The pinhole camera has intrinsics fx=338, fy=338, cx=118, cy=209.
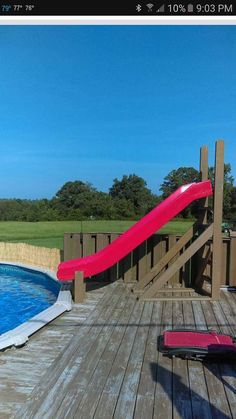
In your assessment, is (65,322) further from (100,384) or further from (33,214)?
(33,214)

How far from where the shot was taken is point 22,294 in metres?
8.42

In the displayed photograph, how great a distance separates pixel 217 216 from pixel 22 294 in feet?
18.3

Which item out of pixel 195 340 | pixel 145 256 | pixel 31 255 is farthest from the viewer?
pixel 31 255

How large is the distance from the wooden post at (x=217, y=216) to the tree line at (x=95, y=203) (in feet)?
48.5

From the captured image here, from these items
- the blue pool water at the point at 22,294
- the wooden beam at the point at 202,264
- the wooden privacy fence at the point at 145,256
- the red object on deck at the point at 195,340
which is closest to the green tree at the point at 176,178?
the blue pool water at the point at 22,294

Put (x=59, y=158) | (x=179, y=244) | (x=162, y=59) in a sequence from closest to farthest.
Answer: (x=179, y=244) → (x=162, y=59) → (x=59, y=158)

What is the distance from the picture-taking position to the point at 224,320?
4.07 metres

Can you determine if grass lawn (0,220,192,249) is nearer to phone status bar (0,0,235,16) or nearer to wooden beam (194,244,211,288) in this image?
wooden beam (194,244,211,288)

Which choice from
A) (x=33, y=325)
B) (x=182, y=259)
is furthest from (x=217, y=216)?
(x=33, y=325)

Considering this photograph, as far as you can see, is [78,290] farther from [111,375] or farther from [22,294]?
[22,294]

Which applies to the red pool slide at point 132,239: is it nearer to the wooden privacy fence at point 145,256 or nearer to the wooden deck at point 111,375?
the wooden privacy fence at point 145,256

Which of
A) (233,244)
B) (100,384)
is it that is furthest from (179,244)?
Result: (100,384)

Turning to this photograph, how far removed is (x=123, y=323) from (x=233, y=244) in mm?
2604

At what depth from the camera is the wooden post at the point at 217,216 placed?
482 cm
